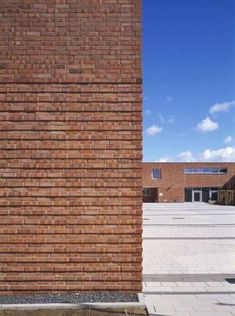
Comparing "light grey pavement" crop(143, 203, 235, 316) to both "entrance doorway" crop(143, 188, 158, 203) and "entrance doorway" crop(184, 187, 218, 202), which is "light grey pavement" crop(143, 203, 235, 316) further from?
"entrance doorway" crop(184, 187, 218, 202)

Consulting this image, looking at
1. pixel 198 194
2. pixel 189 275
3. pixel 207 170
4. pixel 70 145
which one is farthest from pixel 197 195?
pixel 70 145

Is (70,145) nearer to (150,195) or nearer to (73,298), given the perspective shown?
(73,298)

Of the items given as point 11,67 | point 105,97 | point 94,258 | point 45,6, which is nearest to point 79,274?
point 94,258

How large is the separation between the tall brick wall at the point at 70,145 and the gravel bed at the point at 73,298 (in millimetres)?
95

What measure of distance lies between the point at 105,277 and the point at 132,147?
6.74ft

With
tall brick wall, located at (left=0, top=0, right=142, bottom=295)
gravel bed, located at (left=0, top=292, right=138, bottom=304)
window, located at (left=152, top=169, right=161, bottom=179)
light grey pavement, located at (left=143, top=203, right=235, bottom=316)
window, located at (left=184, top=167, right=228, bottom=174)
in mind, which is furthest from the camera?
window, located at (left=184, top=167, right=228, bottom=174)

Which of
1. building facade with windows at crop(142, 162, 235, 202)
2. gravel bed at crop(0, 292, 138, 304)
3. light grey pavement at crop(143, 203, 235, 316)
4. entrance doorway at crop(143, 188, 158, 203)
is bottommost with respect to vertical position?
light grey pavement at crop(143, 203, 235, 316)

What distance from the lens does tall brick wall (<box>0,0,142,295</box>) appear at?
6375 mm

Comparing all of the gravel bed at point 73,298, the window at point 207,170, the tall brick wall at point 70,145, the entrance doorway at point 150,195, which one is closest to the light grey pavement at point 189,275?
the gravel bed at point 73,298

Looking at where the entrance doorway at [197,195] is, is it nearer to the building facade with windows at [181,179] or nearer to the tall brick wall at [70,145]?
the building facade with windows at [181,179]

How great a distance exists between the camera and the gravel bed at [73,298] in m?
6.07

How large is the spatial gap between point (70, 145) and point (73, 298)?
2.32 m

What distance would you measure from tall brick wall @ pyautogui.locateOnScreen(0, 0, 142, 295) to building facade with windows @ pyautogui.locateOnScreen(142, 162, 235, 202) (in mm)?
48707

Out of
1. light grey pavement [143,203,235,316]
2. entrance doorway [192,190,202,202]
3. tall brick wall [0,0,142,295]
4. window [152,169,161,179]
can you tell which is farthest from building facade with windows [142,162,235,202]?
tall brick wall [0,0,142,295]
